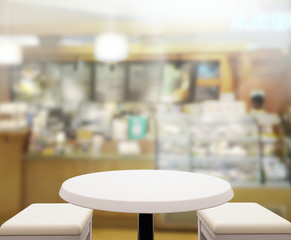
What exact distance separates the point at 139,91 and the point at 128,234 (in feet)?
6.19

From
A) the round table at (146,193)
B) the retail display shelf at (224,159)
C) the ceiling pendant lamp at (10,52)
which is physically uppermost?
the ceiling pendant lamp at (10,52)

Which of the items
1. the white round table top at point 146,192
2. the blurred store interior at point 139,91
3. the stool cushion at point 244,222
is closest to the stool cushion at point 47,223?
the white round table top at point 146,192

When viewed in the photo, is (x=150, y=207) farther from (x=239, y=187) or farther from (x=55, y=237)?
(x=239, y=187)

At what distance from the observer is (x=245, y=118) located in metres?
4.61

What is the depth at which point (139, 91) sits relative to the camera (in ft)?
16.9

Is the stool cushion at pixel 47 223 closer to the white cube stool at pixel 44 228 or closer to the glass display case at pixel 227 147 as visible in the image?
the white cube stool at pixel 44 228

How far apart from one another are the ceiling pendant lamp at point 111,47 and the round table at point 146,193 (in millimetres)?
2570

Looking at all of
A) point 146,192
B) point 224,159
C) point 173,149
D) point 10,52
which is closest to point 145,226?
point 146,192

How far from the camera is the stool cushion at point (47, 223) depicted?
229cm

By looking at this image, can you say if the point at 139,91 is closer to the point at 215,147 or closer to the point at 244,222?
the point at 215,147

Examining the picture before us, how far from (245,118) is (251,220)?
2.35 meters

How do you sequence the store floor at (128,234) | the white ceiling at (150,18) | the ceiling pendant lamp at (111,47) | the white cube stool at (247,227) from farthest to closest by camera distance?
the white ceiling at (150,18)
the ceiling pendant lamp at (111,47)
the store floor at (128,234)
the white cube stool at (247,227)

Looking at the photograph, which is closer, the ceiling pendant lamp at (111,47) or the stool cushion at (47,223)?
the stool cushion at (47,223)

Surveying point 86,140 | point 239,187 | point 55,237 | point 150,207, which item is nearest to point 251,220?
point 150,207
